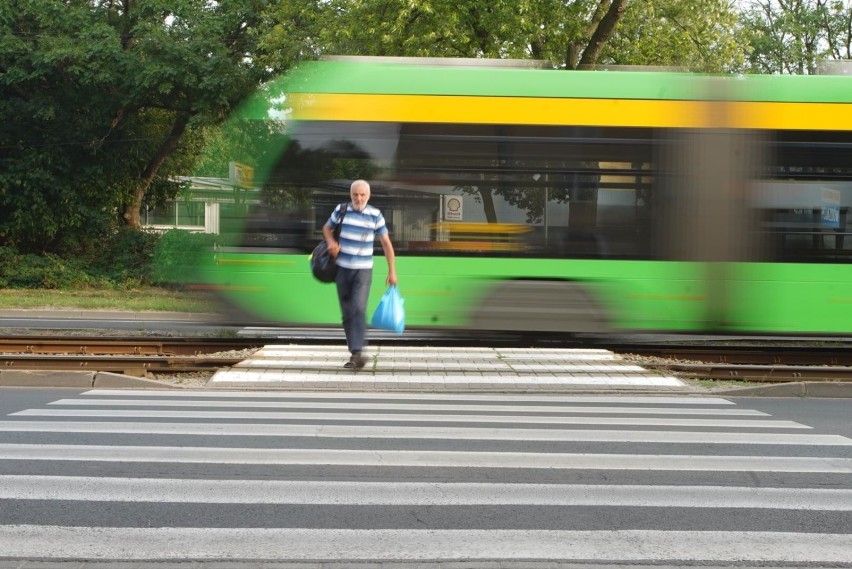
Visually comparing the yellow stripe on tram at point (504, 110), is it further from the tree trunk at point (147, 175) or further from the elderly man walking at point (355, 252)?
the tree trunk at point (147, 175)

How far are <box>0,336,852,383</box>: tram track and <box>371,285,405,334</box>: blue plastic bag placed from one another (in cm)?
219

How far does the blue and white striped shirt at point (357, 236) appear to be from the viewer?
10.0m

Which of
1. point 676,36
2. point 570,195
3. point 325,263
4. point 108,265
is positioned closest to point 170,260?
point 108,265

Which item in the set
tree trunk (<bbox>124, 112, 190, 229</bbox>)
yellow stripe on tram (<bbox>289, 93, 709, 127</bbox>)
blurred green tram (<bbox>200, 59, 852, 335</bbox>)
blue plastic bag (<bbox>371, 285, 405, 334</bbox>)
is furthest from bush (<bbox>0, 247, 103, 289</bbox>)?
blue plastic bag (<bbox>371, 285, 405, 334</bbox>)

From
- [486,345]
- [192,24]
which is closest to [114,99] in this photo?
[192,24]

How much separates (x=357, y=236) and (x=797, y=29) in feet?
115

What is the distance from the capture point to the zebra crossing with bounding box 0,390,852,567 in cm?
452

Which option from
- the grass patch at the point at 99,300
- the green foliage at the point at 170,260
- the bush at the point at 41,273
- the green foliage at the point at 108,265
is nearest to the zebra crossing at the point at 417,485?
the grass patch at the point at 99,300

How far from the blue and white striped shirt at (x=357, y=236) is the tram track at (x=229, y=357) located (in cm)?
228

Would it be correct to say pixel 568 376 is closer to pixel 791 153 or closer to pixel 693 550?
pixel 791 153

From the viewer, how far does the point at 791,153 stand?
12812 mm

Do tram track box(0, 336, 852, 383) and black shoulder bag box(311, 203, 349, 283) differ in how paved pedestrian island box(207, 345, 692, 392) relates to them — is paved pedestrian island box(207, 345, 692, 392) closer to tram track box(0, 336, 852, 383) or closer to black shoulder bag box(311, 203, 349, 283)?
tram track box(0, 336, 852, 383)

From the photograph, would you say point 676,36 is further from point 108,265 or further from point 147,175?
point 147,175

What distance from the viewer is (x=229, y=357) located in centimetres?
1182
